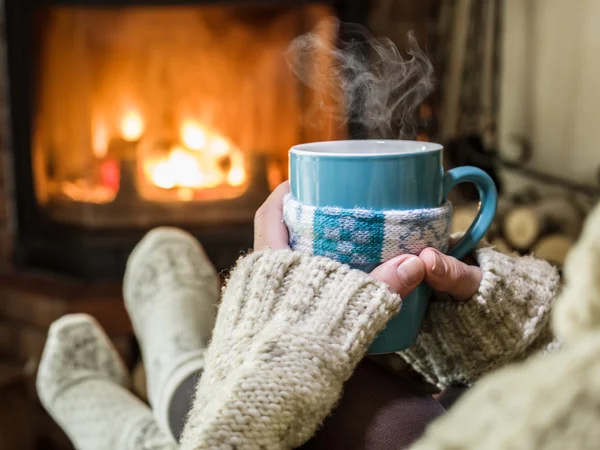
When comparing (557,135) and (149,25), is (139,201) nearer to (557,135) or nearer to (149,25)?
(149,25)

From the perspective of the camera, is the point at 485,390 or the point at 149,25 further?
the point at 149,25

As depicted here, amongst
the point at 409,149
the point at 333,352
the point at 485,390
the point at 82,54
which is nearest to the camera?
the point at 485,390

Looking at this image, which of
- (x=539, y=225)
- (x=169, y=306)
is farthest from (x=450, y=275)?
(x=539, y=225)

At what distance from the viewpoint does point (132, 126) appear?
1572 millimetres

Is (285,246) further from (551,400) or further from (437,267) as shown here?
→ (551,400)

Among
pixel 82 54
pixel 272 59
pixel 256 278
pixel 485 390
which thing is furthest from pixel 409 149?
pixel 82 54

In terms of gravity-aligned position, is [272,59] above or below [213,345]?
above

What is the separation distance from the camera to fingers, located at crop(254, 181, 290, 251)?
57cm

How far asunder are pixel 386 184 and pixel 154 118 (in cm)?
115

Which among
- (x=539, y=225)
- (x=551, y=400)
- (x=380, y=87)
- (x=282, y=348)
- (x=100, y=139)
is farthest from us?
(x=100, y=139)

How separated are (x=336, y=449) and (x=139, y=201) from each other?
3.66ft

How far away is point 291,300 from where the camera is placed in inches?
20.0

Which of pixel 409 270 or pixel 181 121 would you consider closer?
pixel 409 270

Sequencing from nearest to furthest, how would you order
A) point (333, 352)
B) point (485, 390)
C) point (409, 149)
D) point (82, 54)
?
point (485, 390) → point (333, 352) → point (409, 149) → point (82, 54)
